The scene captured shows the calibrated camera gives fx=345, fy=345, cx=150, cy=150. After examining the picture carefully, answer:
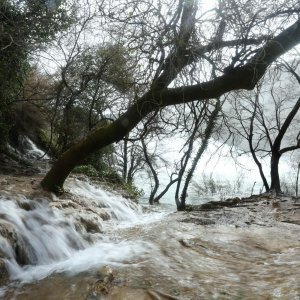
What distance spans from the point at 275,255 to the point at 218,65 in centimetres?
325

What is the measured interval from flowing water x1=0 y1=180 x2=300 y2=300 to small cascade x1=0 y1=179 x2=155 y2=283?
0.02 meters

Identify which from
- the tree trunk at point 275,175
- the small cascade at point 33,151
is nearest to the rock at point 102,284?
the tree trunk at point 275,175

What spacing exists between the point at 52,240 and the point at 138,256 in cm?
153

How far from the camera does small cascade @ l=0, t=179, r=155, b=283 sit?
4.71 m

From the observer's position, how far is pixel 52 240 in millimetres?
5621

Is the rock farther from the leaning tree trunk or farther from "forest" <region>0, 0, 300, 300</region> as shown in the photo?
the leaning tree trunk

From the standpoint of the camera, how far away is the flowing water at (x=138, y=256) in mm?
3770

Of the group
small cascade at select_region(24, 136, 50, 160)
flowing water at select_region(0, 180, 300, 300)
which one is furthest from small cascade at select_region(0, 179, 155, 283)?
small cascade at select_region(24, 136, 50, 160)

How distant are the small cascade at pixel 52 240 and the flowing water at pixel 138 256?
2cm

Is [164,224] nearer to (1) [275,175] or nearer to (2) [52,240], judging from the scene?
(2) [52,240]

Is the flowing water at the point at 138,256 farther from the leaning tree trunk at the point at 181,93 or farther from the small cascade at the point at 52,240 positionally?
the leaning tree trunk at the point at 181,93

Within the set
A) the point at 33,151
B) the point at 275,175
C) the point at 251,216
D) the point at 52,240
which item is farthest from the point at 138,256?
the point at 33,151

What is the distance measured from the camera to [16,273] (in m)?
4.44

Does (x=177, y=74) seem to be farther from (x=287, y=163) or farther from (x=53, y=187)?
(x=287, y=163)
